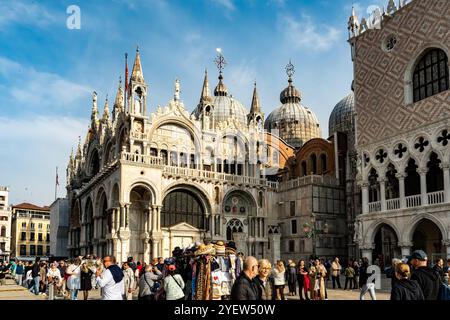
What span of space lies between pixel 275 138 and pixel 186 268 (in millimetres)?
37811

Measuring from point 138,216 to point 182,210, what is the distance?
3231mm

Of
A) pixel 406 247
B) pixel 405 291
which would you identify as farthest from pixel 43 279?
pixel 405 291

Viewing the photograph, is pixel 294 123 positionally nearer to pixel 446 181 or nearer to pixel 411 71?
pixel 411 71

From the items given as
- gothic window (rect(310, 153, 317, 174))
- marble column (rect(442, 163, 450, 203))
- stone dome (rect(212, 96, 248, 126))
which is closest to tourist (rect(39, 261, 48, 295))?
marble column (rect(442, 163, 450, 203))

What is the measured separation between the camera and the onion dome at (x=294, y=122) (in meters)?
58.2

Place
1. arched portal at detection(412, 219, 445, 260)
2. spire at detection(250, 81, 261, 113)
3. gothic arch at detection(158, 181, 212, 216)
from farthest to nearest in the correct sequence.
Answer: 1. spire at detection(250, 81, 261, 113)
2. gothic arch at detection(158, 181, 212, 216)
3. arched portal at detection(412, 219, 445, 260)

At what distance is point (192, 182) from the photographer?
1318 inches

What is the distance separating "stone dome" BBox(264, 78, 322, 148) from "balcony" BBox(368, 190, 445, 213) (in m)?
30.3

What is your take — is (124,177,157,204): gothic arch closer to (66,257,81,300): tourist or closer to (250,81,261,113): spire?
(66,257,81,300): tourist

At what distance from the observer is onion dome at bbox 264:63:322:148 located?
191ft

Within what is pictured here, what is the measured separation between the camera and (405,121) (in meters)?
25.3

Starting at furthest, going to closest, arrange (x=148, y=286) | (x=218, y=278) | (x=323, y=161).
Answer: (x=323, y=161) → (x=218, y=278) → (x=148, y=286)
